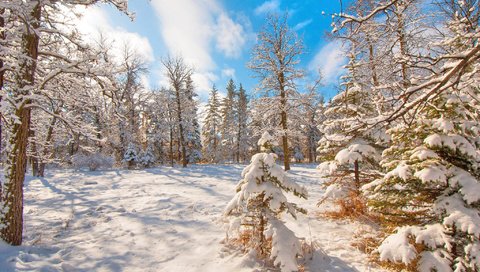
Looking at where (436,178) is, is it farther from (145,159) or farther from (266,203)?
(145,159)

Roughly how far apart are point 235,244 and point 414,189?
3398 mm

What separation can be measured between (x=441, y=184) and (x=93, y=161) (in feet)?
72.5

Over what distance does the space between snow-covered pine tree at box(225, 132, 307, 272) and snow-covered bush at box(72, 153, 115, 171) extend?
1930 centimetres

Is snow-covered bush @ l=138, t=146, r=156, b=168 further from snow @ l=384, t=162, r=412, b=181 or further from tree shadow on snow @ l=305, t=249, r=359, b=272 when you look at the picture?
snow @ l=384, t=162, r=412, b=181

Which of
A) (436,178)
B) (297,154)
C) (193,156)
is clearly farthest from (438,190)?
(297,154)

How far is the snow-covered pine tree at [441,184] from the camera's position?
333 centimetres

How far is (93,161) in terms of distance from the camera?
20.1 metres

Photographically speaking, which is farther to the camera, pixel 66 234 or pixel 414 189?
pixel 66 234

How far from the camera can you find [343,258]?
4.46 m

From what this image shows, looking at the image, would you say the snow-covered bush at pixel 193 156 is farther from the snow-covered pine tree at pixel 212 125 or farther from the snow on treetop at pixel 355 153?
the snow on treetop at pixel 355 153

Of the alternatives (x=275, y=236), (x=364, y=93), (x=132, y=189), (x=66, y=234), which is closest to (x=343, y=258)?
(x=275, y=236)

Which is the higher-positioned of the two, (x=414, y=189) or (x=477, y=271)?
(x=414, y=189)

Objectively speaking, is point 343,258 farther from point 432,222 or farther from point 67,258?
point 67,258

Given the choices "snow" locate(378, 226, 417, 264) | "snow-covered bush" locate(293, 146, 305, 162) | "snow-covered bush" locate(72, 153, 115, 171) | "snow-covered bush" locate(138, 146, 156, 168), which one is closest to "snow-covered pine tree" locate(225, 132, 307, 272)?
"snow" locate(378, 226, 417, 264)
